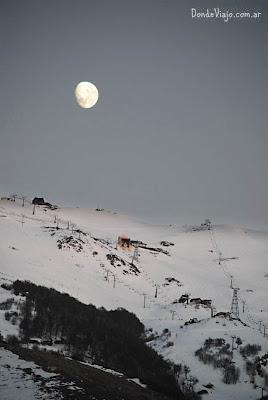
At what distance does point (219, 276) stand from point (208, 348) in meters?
81.4

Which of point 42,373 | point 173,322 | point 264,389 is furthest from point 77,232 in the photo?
point 42,373

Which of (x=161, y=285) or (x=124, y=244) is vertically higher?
(x=124, y=244)

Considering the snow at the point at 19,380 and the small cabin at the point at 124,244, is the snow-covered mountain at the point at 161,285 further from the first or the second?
the snow at the point at 19,380

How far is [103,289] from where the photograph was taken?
88938mm

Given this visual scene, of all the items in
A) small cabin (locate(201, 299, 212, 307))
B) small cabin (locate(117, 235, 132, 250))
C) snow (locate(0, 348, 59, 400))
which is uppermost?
small cabin (locate(117, 235, 132, 250))

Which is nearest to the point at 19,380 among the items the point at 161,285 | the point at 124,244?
the point at 161,285

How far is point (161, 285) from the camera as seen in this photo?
109062 millimetres

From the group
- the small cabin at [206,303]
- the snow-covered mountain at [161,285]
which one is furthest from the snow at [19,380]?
the small cabin at [206,303]

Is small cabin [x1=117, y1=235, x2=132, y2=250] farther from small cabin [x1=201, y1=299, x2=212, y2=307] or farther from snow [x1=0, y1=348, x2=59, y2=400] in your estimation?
snow [x1=0, y1=348, x2=59, y2=400]

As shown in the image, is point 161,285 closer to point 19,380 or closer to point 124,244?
point 124,244

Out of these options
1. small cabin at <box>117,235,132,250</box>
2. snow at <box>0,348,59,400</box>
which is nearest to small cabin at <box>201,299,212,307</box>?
small cabin at <box>117,235,132,250</box>

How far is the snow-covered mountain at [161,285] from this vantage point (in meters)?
55.2

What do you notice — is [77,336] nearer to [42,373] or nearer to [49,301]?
[49,301]

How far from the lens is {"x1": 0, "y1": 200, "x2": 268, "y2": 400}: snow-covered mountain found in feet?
181
